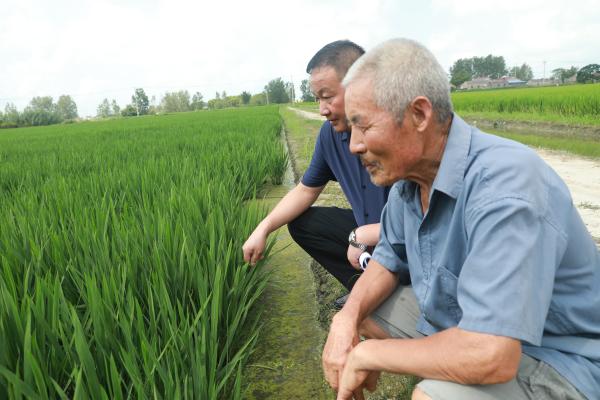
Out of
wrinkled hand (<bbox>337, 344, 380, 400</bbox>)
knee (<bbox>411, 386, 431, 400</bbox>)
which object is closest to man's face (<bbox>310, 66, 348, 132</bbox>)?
wrinkled hand (<bbox>337, 344, 380, 400</bbox>)

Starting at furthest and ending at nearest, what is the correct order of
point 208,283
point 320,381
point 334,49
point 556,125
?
point 556,125, point 334,49, point 208,283, point 320,381

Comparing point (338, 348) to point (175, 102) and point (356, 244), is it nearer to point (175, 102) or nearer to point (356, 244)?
point (356, 244)

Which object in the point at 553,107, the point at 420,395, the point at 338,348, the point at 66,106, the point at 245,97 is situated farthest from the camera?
the point at 66,106

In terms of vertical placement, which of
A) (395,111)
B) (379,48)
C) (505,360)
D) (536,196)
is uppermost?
(379,48)

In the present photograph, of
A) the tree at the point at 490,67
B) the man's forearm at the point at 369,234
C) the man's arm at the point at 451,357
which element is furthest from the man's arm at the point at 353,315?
the tree at the point at 490,67

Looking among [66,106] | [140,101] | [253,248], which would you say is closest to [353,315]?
[253,248]

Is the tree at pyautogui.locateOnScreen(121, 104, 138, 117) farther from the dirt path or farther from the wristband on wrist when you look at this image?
the wristband on wrist

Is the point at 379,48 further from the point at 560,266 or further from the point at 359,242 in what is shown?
the point at 359,242

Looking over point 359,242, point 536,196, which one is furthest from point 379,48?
point 359,242

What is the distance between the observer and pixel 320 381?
1.53 meters

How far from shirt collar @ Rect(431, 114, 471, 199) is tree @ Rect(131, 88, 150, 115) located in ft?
216

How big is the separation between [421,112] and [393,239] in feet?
1.55

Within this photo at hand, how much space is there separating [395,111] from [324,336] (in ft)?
3.67

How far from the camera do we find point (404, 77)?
0.97 metres
